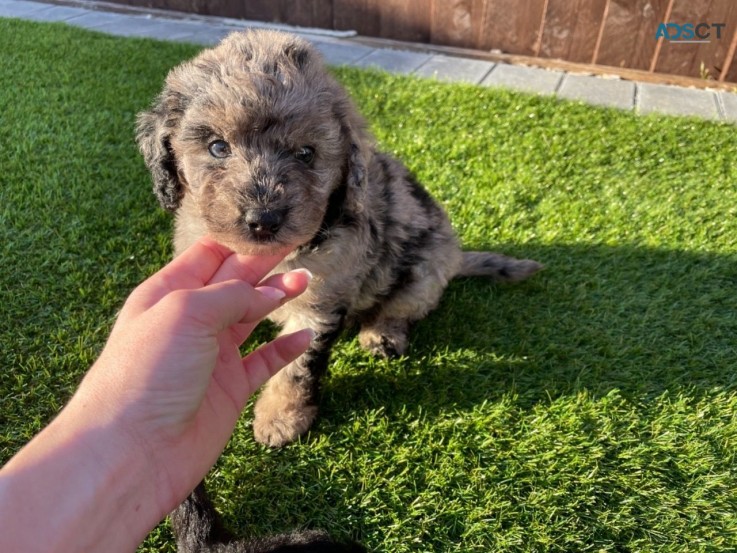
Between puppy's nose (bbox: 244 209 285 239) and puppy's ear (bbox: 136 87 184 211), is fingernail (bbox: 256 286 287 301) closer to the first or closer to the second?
puppy's nose (bbox: 244 209 285 239)

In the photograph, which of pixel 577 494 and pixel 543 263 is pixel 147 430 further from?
pixel 543 263

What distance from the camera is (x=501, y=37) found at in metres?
6.25

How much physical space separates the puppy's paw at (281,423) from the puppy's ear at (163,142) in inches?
40.2

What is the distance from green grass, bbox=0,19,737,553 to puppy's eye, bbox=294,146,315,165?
1.16 meters

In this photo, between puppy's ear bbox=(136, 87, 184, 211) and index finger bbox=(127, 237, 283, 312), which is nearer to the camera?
index finger bbox=(127, 237, 283, 312)

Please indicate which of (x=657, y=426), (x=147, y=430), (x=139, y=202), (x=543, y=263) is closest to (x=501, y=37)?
(x=543, y=263)

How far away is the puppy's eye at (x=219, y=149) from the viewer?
2031 mm

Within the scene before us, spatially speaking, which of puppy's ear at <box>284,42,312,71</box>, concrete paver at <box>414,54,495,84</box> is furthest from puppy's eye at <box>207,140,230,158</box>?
concrete paver at <box>414,54,495,84</box>

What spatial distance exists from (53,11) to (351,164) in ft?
25.0

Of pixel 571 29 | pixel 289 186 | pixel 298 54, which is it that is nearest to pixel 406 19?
pixel 571 29

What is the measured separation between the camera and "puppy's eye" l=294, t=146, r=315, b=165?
81.4 inches

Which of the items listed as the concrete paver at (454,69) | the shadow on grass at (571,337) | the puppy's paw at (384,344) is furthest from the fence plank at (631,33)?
the puppy's paw at (384,344)

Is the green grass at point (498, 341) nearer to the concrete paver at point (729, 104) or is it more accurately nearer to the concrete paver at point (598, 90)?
the concrete paver at point (729, 104)

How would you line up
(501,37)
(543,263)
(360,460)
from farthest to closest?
(501,37), (543,263), (360,460)
